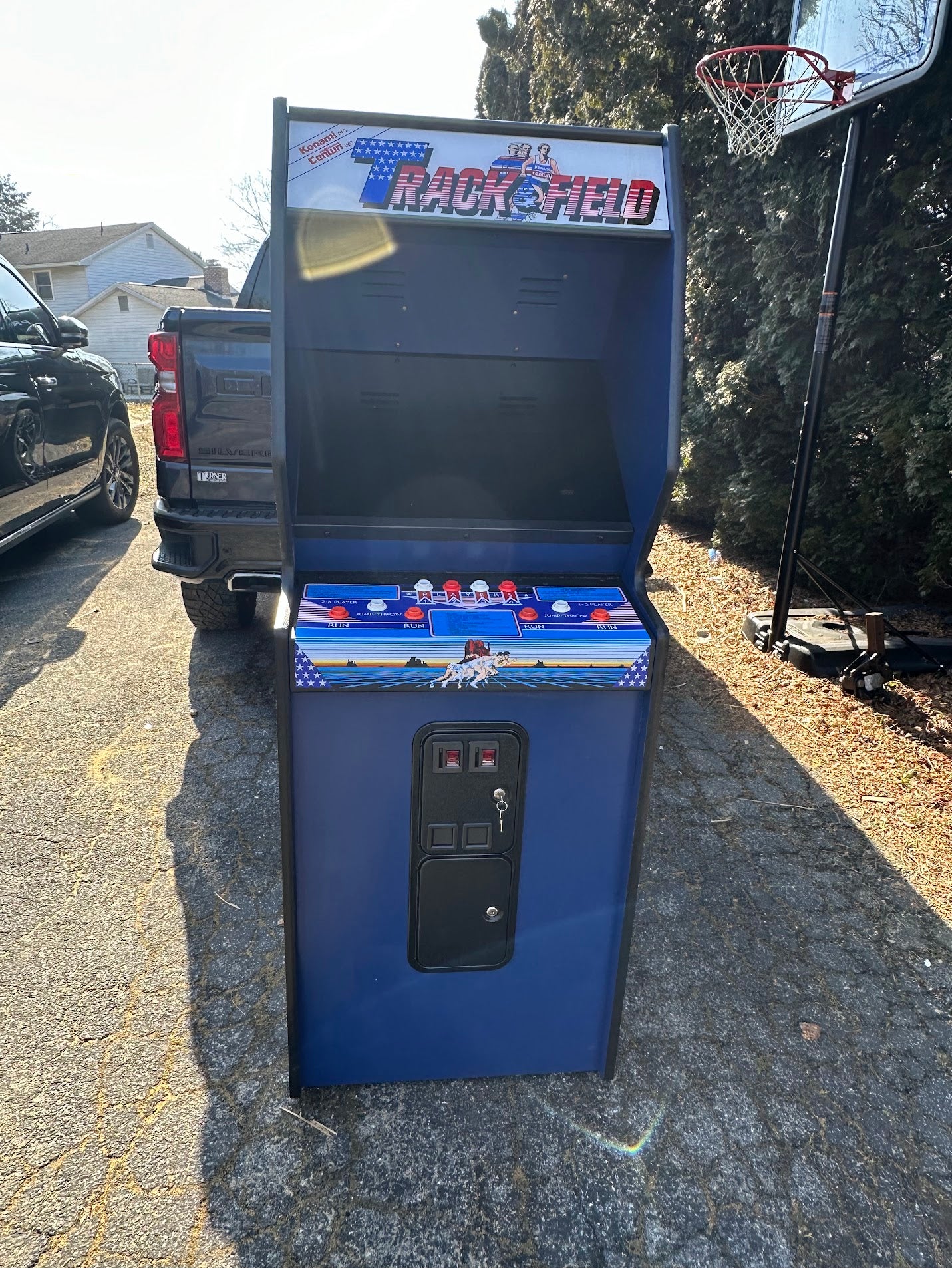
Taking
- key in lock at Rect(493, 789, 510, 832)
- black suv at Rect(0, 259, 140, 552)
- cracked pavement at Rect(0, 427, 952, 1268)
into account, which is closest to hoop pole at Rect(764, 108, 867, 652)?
cracked pavement at Rect(0, 427, 952, 1268)

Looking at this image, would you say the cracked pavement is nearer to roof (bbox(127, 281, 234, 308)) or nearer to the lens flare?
the lens flare

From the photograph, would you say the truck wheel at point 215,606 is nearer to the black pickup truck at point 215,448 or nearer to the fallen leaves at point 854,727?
the black pickup truck at point 215,448

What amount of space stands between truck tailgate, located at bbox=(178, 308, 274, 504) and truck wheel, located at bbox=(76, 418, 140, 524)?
10.8 ft

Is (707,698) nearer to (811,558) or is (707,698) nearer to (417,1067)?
(811,558)

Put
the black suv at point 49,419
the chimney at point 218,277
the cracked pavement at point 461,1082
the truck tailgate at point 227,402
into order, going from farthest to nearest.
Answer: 1. the chimney at point 218,277
2. the black suv at point 49,419
3. the truck tailgate at point 227,402
4. the cracked pavement at point 461,1082

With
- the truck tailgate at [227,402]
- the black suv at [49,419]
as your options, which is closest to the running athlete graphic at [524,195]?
the truck tailgate at [227,402]

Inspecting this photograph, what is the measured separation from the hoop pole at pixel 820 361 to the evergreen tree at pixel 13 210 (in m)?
53.0

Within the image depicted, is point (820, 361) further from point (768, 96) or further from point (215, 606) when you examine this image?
point (215, 606)

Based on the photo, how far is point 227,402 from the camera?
3.48m

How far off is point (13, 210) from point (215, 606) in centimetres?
5350

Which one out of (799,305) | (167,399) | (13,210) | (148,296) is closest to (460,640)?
(167,399)

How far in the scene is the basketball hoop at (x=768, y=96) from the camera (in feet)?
13.3

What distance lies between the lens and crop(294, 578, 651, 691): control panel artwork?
1.63 m

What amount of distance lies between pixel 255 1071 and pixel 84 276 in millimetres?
31371
